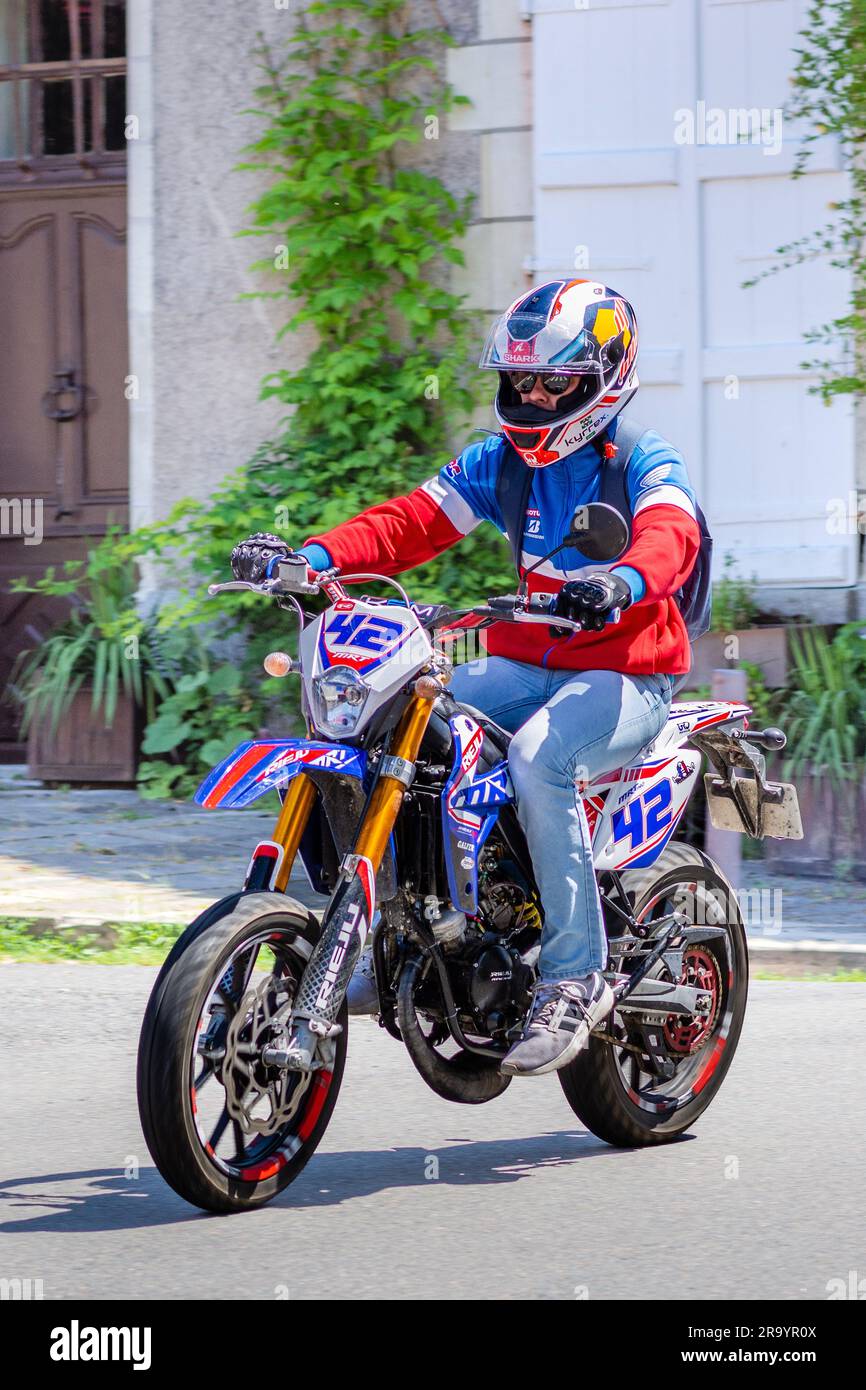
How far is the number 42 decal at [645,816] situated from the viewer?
4602 millimetres

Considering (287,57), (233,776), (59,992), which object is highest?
(287,57)

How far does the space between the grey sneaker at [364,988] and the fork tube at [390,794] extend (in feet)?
0.78

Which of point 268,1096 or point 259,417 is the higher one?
point 259,417

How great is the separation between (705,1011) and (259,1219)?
130cm

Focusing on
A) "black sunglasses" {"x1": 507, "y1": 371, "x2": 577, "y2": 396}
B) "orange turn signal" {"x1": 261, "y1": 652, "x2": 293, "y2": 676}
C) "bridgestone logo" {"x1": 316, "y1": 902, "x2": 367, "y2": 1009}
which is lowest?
"bridgestone logo" {"x1": 316, "y1": 902, "x2": 367, "y2": 1009}

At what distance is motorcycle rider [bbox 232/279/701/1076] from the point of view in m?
4.30

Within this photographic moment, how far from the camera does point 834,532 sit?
9500mm

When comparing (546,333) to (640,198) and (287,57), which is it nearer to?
(640,198)

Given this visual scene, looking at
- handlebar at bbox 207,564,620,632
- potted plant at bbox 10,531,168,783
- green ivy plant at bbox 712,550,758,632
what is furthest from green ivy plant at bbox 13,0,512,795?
handlebar at bbox 207,564,620,632

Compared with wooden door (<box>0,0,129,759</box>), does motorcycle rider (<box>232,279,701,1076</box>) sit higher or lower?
lower

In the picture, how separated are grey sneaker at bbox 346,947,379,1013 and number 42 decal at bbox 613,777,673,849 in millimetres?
683

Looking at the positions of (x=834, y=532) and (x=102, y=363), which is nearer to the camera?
(x=834, y=532)

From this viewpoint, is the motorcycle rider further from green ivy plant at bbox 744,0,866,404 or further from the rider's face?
green ivy plant at bbox 744,0,866,404
